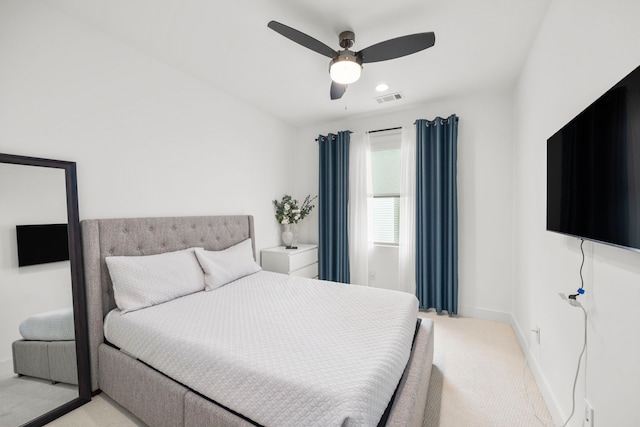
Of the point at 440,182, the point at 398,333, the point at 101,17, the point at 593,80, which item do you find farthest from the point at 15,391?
the point at 440,182

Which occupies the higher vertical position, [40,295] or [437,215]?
[437,215]

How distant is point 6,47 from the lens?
5.05 ft

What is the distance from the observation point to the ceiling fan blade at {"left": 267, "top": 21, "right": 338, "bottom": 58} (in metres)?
1.57

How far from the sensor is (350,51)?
1888 mm

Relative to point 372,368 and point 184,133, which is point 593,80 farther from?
point 184,133

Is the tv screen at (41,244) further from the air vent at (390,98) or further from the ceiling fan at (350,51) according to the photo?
the air vent at (390,98)

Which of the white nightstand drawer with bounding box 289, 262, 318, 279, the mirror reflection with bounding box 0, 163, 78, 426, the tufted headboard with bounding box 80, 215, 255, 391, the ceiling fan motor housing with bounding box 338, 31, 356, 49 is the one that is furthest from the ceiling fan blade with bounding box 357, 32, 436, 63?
the white nightstand drawer with bounding box 289, 262, 318, 279

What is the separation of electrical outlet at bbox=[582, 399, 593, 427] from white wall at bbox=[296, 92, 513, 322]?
77.7 inches

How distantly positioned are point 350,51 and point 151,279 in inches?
86.6

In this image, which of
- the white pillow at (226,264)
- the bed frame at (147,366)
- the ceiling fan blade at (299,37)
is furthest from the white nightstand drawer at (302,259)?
the ceiling fan blade at (299,37)

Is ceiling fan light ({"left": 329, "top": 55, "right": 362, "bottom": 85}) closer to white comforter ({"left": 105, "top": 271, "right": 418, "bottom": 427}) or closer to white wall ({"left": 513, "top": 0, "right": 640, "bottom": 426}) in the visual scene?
white wall ({"left": 513, "top": 0, "right": 640, "bottom": 426})

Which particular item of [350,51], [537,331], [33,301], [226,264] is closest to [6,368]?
[33,301]

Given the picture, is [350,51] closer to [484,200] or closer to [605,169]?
[605,169]

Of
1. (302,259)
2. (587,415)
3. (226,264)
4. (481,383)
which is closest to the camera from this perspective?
(587,415)
